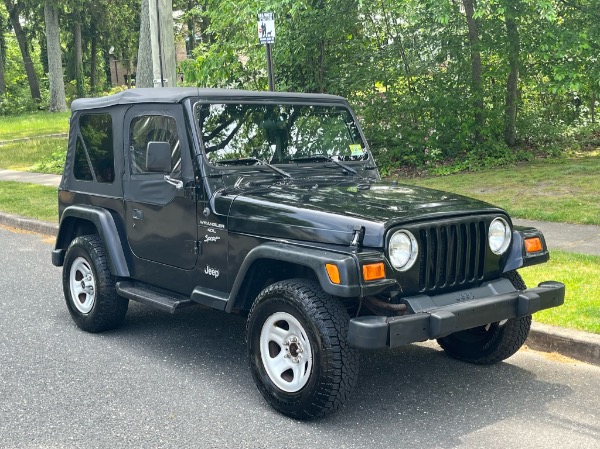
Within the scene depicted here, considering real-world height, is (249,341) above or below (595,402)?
above

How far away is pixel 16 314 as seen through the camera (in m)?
7.18

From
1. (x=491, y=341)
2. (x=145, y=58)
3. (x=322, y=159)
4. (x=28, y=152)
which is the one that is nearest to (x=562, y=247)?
(x=491, y=341)

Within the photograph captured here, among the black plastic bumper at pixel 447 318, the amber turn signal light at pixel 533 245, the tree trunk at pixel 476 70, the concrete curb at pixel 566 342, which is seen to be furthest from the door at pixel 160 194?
the tree trunk at pixel 476 70

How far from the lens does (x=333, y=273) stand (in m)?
4.36

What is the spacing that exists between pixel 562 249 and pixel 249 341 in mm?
4787

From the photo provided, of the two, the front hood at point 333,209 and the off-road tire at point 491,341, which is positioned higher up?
the front hood at point 333,209

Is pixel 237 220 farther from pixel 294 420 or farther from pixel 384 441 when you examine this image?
pixel 384 441

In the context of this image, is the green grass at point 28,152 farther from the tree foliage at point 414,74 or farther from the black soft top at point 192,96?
the black soft top at point 192,96

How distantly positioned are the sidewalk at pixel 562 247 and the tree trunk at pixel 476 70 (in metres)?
5.40

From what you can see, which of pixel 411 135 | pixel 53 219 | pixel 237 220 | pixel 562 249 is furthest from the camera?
pixel 411 135

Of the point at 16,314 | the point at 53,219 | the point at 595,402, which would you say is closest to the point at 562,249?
the point at 595,402

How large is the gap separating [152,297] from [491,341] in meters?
2.35

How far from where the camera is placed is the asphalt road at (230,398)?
4410mm

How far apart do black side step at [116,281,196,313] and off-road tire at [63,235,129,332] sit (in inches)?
7.4
